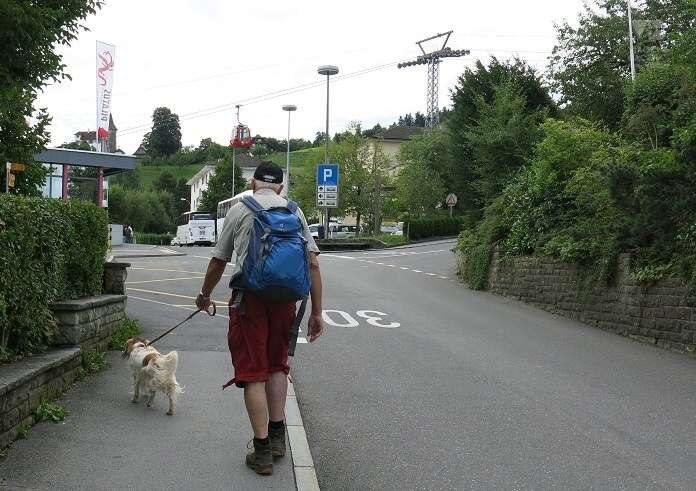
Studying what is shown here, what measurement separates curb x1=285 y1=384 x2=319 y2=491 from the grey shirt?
1365 mm

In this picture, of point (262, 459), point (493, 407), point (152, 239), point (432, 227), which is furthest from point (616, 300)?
point (152, 239)

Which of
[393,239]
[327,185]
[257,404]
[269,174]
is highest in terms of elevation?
[327,185]

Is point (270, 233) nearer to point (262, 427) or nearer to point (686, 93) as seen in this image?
point (262, 427)

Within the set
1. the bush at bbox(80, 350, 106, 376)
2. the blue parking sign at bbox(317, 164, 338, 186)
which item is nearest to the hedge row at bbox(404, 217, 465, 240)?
the blue parking sign at bbox(317, 164, 338, 186)

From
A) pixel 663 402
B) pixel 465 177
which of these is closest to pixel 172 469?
pixel 663 402

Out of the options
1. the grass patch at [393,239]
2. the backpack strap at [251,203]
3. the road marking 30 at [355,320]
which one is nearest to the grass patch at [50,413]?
the backpack strap at [251,203]

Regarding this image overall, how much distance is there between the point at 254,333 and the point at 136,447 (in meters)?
1.34

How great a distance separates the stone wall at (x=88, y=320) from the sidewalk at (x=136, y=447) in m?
0.49

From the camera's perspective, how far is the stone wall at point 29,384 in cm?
513

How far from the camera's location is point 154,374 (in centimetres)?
641

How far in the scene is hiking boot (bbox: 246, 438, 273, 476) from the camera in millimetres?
4918

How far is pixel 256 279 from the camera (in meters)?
4.73

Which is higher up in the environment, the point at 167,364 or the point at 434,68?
the point at 434,68

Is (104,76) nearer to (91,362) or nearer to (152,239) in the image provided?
(91,362)
